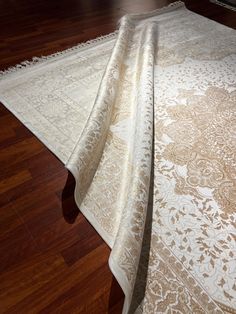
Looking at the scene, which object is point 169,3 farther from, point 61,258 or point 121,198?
point 61,258

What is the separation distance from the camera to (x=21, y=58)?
1.97 meters

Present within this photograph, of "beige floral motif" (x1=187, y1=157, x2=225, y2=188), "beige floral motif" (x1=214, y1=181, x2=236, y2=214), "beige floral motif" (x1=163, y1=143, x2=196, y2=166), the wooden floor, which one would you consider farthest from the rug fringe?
"beige floral motif" (x1=214, y1=181, x2=236, y2=214)

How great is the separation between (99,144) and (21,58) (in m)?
1.14

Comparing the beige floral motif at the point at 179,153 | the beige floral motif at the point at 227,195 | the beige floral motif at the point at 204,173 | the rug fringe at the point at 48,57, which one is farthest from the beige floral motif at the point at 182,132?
the rug fringe at the point at 48,57

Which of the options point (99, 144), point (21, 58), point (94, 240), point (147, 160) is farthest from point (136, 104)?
point (21, 58)

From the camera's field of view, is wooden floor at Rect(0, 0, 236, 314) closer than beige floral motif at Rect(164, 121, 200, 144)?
Yes

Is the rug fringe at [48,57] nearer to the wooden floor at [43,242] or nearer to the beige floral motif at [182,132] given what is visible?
the wooden floor at [43,242]

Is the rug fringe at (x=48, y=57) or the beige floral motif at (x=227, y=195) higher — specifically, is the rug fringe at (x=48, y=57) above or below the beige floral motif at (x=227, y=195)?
above

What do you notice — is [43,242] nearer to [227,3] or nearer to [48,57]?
[48,57]

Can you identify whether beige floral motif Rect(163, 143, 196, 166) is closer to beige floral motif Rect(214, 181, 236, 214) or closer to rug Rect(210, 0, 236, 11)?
beige floral motif Rect(214, 181, 236, 214)

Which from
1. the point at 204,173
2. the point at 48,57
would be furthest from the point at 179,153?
the point at 48,57

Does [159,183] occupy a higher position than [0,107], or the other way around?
[0,107]

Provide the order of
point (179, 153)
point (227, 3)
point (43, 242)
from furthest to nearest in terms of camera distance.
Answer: point (227, 3) → point (179, 153) → point (43, 242)

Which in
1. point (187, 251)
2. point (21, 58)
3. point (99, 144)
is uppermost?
point (21, 58)
